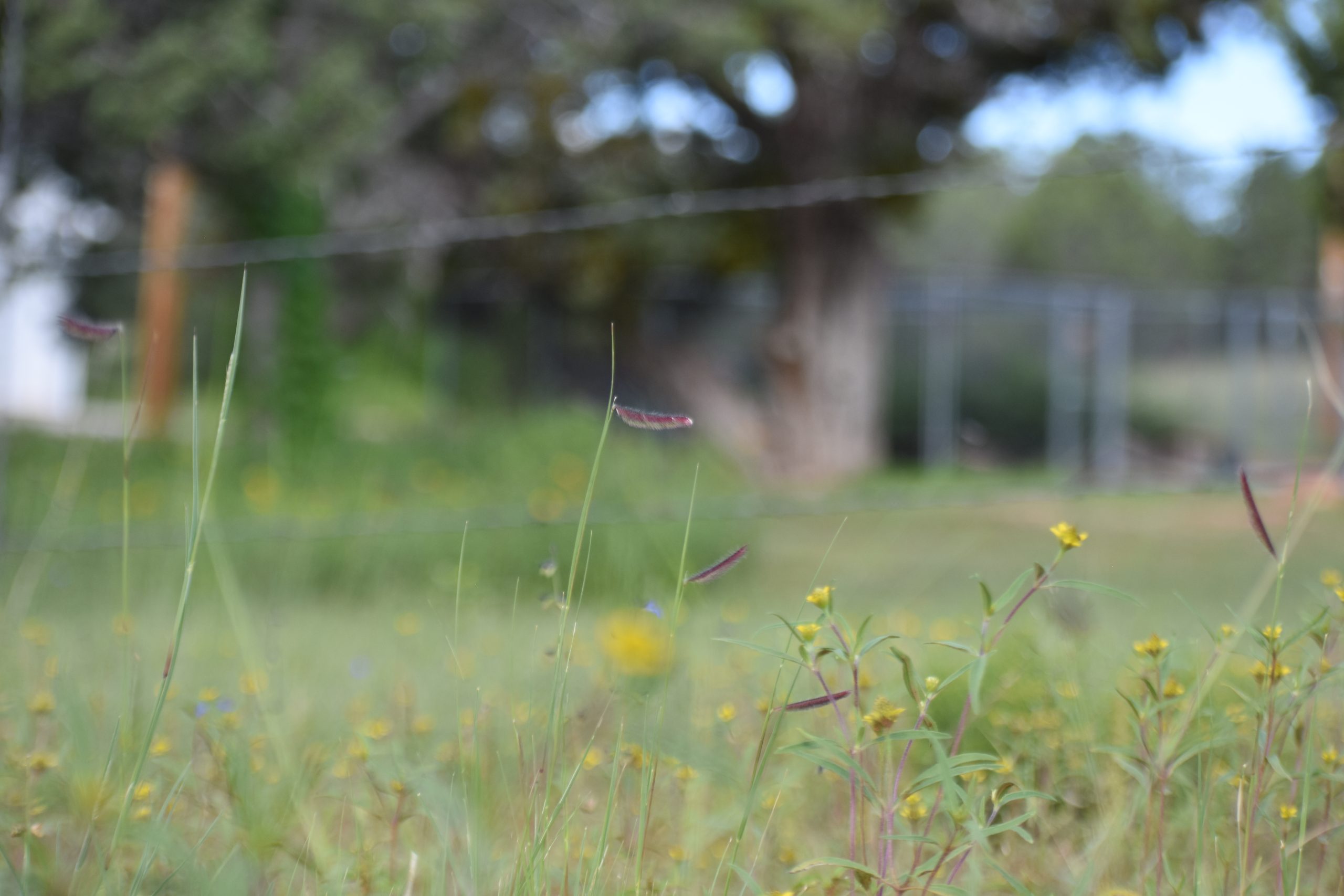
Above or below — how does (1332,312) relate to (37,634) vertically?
above

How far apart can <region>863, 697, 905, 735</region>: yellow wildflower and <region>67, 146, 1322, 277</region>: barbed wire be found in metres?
1.67

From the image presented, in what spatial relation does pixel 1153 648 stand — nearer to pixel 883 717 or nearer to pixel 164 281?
pixel 883 717

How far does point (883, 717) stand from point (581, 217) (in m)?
6.40

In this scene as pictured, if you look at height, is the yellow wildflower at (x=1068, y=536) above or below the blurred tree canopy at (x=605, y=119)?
below

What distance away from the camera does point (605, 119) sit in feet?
33.4

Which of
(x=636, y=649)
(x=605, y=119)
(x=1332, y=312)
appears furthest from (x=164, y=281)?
(x=1332, y=312)

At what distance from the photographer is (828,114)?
34.5ft

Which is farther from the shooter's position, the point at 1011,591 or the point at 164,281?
the point at 164,281

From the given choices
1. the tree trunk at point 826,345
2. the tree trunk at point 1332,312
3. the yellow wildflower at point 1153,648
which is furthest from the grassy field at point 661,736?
the tree trunk at point 826,345

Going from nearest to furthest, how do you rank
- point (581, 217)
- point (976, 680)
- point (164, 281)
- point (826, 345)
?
point (976, 680) → point (581, 217) → point (164, 281) → point (826, 345)

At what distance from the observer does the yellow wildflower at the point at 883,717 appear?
913 millimetres

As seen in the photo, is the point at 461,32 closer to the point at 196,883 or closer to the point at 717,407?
the point at 717,407

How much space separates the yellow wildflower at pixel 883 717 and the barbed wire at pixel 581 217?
167cm

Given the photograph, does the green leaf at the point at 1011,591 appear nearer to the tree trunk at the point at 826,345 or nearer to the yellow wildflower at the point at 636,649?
the yellow wildflower at the point at 636,649
